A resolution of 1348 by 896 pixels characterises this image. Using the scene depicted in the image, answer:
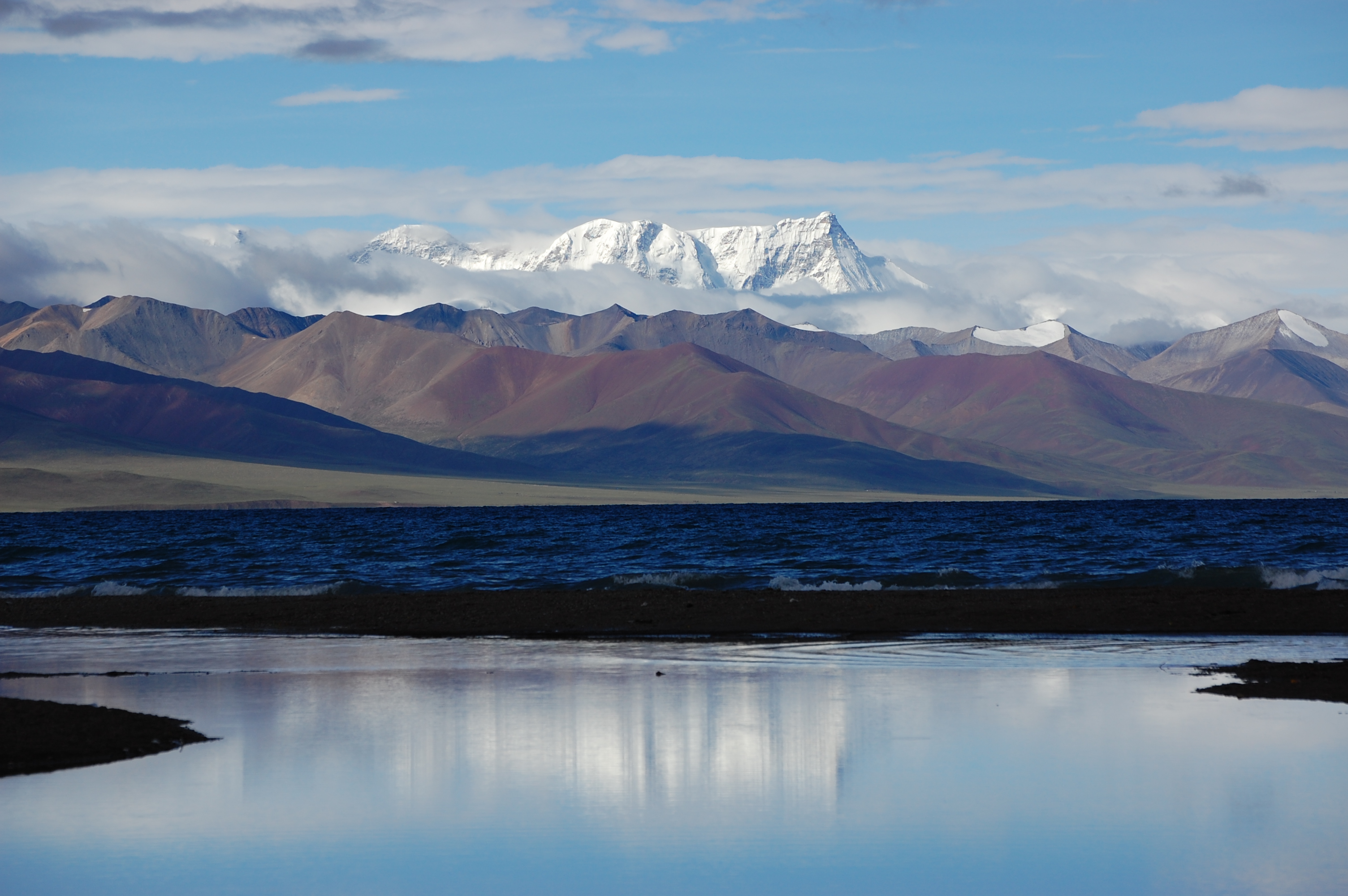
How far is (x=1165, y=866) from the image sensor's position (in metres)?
12.8

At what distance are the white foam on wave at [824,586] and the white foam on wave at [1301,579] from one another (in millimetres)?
12036

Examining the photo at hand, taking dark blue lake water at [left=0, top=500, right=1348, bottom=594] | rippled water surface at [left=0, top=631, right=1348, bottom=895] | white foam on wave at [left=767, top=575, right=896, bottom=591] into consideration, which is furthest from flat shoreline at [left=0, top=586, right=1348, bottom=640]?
rippled water surface at [left=0, top=631, right=1348, bottom=895]

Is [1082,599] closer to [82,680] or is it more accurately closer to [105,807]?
[82,680]

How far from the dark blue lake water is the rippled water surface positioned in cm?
2452

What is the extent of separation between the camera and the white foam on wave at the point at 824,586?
45531mm

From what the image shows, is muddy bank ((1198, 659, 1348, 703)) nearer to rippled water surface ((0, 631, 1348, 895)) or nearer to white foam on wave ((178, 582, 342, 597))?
rippled water surface ((0, 631, 1348, 895))

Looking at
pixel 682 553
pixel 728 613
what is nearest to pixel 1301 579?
pixel 728 613

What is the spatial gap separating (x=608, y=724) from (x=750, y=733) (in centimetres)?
205

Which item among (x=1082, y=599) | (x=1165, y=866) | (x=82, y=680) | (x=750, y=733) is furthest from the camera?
(x=1082, y=599)

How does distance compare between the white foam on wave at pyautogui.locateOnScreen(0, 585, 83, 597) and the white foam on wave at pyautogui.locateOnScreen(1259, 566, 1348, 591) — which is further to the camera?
the white foam on wave at pyautogui.locateOnScreen(0, 585, 83, 597)

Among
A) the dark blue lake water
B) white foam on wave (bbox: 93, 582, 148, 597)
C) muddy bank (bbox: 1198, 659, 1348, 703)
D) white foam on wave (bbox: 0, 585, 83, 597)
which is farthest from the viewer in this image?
the dark blue lake water

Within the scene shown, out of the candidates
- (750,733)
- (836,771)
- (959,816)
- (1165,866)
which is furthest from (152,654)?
(1165,866)

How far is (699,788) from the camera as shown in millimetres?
16016

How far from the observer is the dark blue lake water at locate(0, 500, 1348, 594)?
51125 millimetres
